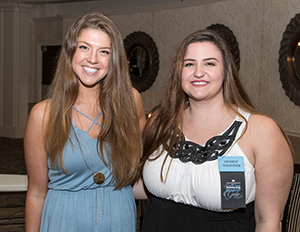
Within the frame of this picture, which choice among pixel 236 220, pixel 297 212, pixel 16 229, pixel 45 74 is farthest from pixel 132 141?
pixel 45 74

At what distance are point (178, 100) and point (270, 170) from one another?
26.0 inches

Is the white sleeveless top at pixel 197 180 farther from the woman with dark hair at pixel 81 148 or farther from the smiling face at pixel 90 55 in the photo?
the smiling face at pixel 90 55

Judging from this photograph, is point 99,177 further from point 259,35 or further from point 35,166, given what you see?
point 259,35

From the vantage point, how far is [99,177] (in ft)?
6.86

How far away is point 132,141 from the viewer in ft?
7.13

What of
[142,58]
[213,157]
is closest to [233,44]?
[142,58]

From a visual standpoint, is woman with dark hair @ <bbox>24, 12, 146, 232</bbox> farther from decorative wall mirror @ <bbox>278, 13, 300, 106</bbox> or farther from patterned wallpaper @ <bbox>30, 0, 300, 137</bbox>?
patterned wallpaper @ <bbox>30, 0, 300, 137</bbox>

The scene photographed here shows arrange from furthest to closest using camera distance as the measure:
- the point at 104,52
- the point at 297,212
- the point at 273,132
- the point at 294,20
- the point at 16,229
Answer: the point at 294,20
the point at 16,229
the point at 297,212
the point at 104,52
the point at 273,132

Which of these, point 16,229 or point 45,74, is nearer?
point 16,229

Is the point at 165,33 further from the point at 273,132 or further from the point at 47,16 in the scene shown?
the point at 273,132

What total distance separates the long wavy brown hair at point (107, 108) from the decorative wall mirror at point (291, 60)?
12.9 feet

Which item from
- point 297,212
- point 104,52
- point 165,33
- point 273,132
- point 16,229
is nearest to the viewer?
point 273,132

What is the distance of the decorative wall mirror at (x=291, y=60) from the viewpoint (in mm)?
5449

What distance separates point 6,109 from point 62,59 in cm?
982
